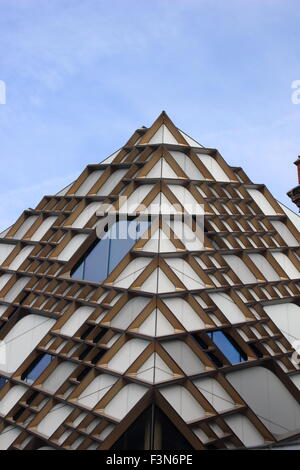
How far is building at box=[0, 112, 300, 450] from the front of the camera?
1914 cm

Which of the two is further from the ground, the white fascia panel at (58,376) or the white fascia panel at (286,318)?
the white fascia panel at (286,318)

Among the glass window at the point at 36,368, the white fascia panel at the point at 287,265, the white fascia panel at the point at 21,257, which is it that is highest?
the white fascia panel at the point at 21,257

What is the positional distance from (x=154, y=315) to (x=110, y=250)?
6043 millimetres

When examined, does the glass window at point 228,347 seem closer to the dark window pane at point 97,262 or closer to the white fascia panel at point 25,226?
the dark window pane at point 97,262

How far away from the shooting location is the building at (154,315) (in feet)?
62.8

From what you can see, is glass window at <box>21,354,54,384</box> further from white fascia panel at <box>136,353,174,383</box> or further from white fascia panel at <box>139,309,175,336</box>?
white fascia panel at <box>136,353,174,383</box>

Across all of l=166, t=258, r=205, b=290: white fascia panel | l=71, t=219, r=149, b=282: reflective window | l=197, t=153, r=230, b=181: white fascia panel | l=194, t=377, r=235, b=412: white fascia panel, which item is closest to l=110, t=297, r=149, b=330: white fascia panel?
l=166, t=258, r=205, b=290: white fascia panel

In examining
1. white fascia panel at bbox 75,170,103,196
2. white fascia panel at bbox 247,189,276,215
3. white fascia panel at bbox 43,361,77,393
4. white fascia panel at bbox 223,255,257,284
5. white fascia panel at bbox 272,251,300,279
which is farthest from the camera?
white fascia panel at bbox 247,189,276,215

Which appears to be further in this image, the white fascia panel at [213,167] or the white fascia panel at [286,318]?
the white fascia panel at [213,167]

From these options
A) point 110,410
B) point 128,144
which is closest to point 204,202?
point 128,144

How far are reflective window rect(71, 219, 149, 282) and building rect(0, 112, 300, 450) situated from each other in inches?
3.4

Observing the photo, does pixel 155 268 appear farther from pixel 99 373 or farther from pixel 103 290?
pixel 99 373

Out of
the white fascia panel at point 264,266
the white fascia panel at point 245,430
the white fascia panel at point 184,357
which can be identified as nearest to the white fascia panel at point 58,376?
the white fascia panel at point 184,357

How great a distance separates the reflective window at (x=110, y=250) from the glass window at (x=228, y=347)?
252 inches
